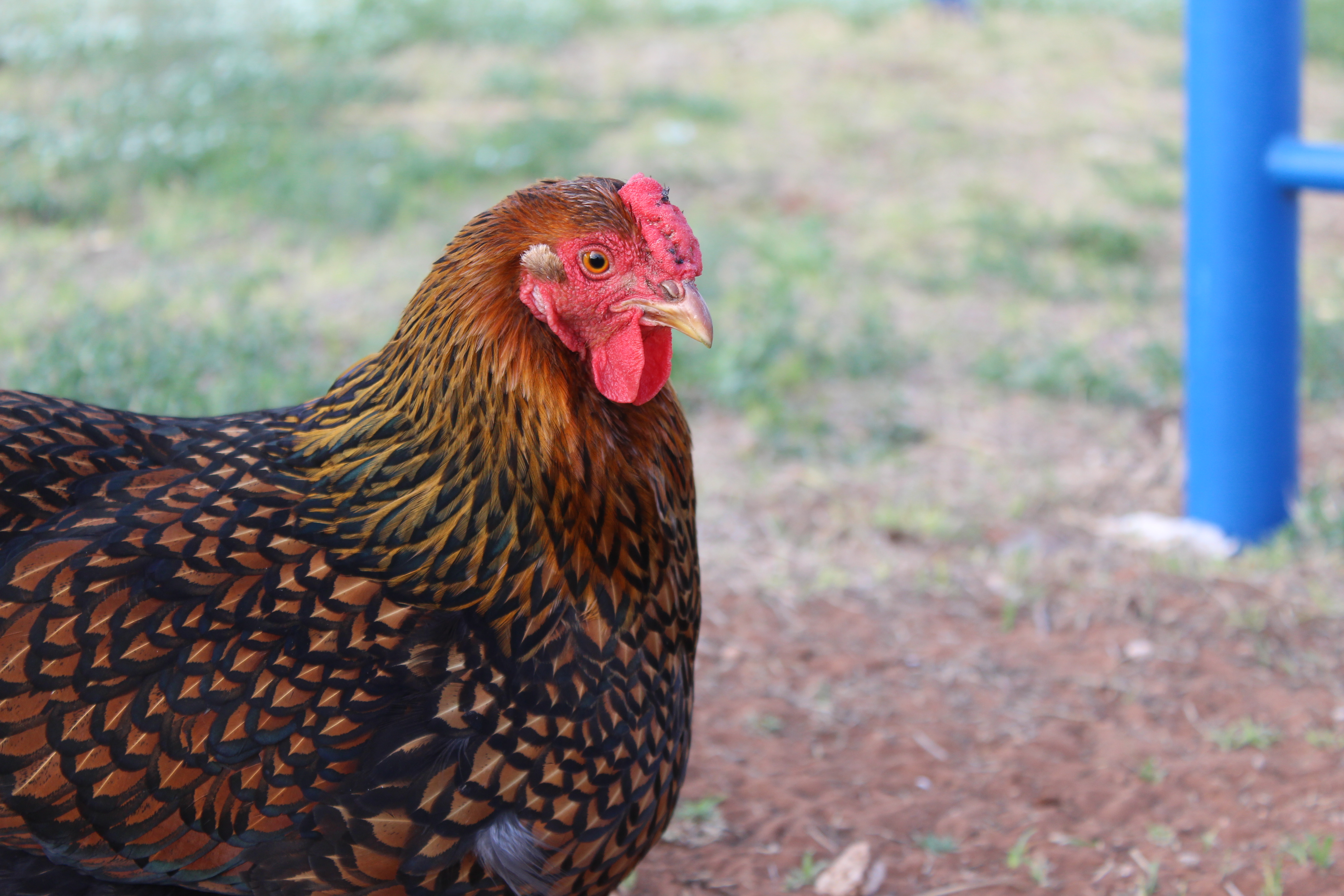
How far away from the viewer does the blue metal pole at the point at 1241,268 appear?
3.37m

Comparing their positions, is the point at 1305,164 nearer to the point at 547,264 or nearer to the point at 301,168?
the point at 547,264

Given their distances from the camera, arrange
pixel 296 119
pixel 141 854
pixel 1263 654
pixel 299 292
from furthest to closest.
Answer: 1. pixel 296 119
2. pixel 299 292
3. pixel 1263 654
4. pixel 141 854

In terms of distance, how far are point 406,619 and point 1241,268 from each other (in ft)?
9.31

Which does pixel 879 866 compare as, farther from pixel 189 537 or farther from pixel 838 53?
pixel 838 53

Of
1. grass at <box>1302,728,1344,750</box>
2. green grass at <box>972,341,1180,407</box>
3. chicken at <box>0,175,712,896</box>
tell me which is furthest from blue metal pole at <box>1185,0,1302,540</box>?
chicken at <box>0,175,712,896</box>

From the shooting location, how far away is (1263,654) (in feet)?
10.3

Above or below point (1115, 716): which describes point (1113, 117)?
above

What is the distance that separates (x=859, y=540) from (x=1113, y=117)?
17.5 feet

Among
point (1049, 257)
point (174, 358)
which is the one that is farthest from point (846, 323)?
point (174, 358)

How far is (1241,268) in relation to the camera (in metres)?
3.48

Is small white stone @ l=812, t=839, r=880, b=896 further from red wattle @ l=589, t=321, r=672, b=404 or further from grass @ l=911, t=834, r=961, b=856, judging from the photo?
red wattle @ l=589, t=321, r=672, b=404

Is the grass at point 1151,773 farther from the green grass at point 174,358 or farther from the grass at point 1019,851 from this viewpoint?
the green grass at point 174,358

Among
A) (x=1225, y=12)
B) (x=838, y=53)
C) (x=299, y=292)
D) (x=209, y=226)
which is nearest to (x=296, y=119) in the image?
(x=209, y=226)

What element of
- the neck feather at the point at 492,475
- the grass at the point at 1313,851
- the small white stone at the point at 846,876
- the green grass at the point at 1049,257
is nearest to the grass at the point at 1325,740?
the grass at the point at 1313,851
